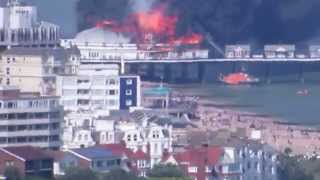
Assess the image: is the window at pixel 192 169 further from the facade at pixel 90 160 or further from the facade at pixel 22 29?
the facade at pixel 22 29

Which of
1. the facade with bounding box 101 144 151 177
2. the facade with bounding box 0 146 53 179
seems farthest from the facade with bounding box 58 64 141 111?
the facade with bounding box 0 146 53 179

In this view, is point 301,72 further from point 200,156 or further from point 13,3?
point 200,156

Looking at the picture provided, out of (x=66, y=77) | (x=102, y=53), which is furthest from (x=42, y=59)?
(x=102, y=53)

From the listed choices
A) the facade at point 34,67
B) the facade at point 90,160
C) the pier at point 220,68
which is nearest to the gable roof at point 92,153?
the facade at point 90,160

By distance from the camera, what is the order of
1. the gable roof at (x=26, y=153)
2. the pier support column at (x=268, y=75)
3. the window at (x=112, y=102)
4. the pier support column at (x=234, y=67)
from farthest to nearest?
1. the pier support column at (x=234, y=67)
2. the pier support column at (x=268, y=75)
3. the window at (x=112, y=102)
4. the gable roof at (x=26, y=153)

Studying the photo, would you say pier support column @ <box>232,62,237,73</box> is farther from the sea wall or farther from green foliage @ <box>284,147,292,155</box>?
green foliage @ <box>284,147,292,155</box>

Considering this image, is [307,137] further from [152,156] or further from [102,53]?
[102,53]

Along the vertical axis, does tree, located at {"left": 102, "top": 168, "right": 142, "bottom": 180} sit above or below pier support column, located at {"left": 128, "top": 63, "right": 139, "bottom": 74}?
below
